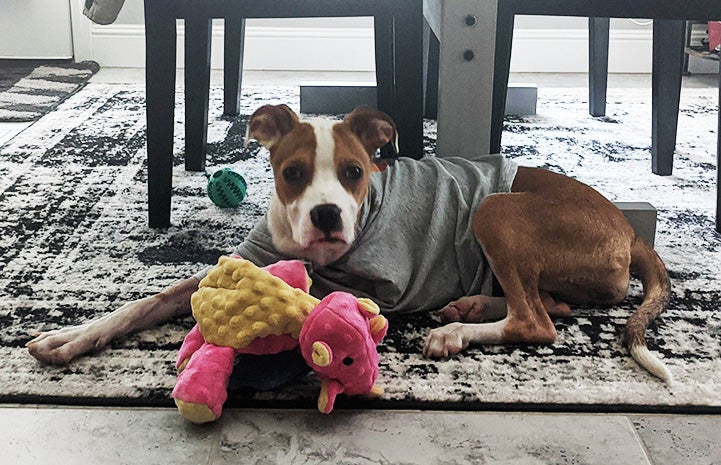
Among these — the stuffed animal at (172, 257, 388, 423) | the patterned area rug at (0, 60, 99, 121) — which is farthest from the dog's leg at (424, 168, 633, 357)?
the patterned area rug at (0, 60, 99, 121)

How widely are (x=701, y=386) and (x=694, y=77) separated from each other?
3.21 m

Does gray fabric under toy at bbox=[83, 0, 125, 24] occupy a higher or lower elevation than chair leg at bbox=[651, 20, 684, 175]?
higher

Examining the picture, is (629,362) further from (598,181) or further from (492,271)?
(598,181)

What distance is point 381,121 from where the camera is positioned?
1673mm

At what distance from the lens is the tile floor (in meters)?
1.22

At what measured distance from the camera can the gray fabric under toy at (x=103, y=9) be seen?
7.28 ft

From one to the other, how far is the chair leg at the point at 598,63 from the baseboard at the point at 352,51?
1.01 m

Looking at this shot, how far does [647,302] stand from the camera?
1.63m

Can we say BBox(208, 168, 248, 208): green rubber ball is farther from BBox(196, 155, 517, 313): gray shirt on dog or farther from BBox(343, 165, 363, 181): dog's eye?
BBox(343, 165, 363, 181): dog's eye

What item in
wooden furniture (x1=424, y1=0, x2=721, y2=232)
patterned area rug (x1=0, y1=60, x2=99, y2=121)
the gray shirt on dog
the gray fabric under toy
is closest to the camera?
the gray shirt on dog

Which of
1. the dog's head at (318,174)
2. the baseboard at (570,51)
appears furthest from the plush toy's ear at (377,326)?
the baseboard at (570,51)

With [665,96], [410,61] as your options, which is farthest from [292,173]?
[665,96]

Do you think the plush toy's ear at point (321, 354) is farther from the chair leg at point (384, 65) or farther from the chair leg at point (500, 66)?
the chair leg at point (384, 65)

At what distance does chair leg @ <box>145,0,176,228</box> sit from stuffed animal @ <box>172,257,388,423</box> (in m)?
0.76
